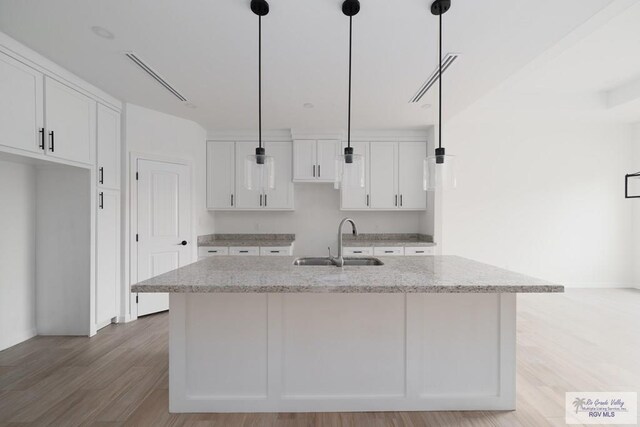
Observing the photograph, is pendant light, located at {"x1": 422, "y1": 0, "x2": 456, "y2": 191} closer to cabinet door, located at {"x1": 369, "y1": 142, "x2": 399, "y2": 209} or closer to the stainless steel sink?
the stainless steel sink

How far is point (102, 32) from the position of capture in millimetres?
2109

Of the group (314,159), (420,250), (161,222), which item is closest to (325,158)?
(314,159)

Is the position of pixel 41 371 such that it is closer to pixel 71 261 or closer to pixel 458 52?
pixel 71 261

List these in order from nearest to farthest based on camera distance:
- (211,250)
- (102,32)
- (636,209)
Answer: (102,32) < (211,250) < (636,209)

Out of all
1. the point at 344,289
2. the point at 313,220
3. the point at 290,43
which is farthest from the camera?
the point at 313,220

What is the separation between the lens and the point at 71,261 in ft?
9.90

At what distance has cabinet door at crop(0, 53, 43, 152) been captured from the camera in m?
2.21

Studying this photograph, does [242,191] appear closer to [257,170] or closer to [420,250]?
[257,170]

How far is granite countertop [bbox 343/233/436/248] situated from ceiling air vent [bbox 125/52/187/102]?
2837 mm

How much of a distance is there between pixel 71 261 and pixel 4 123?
1432mm

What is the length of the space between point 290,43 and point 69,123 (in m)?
2.24

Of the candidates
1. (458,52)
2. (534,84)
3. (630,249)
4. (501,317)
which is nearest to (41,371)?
(501,317)

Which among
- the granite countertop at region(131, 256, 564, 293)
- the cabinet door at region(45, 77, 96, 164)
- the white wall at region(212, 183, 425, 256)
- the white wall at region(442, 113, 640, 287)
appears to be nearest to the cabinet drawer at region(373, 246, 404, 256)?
the white wall at region(212, 183, 425, 256)

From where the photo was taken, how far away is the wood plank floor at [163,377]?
71.0 inches
